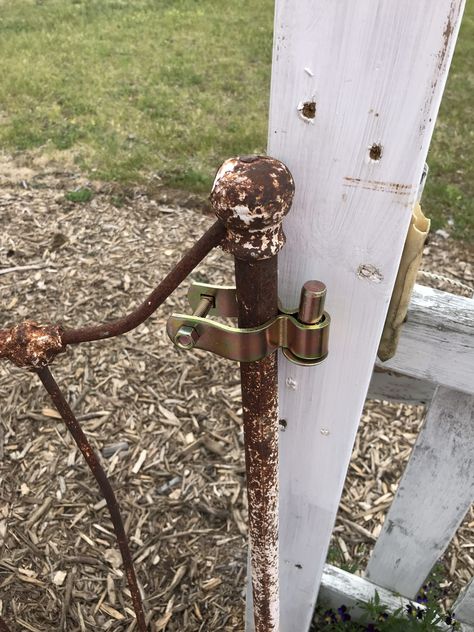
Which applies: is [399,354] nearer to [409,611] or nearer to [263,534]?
[263,534]

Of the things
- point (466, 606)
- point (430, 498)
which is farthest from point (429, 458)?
point (466, 606)

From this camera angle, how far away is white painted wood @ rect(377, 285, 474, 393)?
91 centimetres

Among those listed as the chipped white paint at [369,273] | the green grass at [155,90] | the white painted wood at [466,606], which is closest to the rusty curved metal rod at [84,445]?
the chipped white paint at [369,273]

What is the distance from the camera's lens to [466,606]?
1473 millimetres

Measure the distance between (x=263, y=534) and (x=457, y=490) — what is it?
1.63ft

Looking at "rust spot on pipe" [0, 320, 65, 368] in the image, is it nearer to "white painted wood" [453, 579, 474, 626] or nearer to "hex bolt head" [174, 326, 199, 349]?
"hex bolt head" [174, 326, 199, 349]

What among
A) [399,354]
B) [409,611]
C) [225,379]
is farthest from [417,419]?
[399,354]

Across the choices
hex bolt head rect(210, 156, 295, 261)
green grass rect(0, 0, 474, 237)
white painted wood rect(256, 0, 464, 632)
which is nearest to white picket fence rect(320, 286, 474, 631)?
white painted wood rect(256, 0, 464, 632)

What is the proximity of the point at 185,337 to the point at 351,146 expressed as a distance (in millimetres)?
316

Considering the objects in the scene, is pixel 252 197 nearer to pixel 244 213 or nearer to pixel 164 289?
pixel 244 213

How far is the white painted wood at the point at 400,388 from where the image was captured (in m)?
1.33

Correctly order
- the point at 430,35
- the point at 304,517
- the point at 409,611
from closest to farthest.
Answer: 1. the point at 430,35
2. the point at 304,517
3. the point at 409,611

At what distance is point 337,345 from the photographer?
0.86 meters

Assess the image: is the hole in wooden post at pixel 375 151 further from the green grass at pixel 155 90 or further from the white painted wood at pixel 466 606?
the green grass at pixel 155 90
